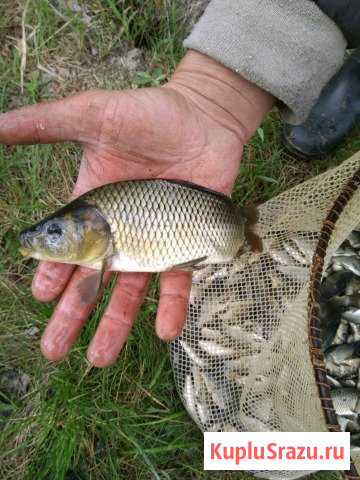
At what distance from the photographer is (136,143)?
2.06 metres

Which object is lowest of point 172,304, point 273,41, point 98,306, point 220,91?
point 98,306

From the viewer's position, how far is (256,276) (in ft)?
8.20

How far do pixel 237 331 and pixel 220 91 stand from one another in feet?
3.61

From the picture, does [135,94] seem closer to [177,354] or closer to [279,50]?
[279,50]

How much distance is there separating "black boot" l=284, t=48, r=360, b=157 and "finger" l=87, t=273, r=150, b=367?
1.24m

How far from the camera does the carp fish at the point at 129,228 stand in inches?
74.5

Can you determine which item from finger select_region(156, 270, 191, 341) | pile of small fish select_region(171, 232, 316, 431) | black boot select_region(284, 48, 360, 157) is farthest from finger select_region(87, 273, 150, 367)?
black boot select_region(284, 48, 360, 157)

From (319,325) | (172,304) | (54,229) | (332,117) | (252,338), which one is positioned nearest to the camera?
(319,325)

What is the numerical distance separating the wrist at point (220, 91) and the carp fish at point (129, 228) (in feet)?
1.56

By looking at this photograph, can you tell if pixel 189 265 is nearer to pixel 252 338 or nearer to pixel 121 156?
pixel 121 156

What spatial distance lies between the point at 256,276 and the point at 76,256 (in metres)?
0.96

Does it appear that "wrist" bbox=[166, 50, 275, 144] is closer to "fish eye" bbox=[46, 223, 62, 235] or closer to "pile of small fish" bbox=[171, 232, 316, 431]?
"pile of small fish" bbox=[171, 232, 316, 431]

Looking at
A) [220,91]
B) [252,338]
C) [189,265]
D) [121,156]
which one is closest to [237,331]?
[252,338]

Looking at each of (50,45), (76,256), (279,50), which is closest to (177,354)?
(76,256)
